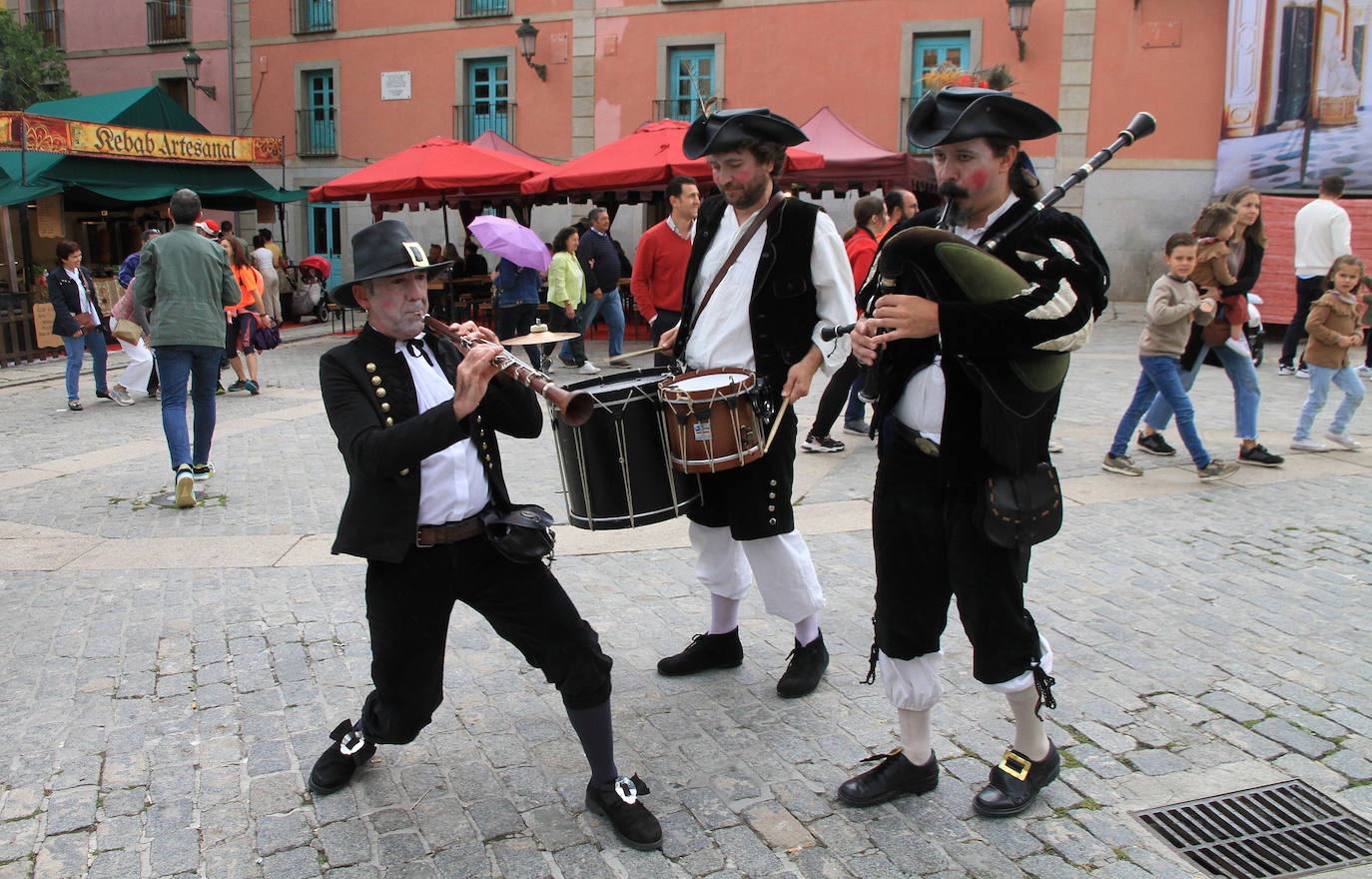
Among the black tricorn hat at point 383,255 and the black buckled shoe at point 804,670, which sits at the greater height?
the black tricorn hat at point 383,255

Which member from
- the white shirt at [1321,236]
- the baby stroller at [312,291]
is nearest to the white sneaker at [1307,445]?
the white shirt at [1321,236]

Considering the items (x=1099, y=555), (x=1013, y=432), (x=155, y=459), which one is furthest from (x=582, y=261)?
(x=1013, y=432)

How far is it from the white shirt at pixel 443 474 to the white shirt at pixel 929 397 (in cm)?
119

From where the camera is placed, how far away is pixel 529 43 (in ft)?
73.7

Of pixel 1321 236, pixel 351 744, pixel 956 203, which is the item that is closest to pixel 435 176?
pixel 1321 236

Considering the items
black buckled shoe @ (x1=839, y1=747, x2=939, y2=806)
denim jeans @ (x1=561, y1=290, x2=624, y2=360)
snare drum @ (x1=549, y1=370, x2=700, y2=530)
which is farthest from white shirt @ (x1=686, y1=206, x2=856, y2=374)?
denim jeans @ (x1=561, y1=290, x2=624, y2=360)

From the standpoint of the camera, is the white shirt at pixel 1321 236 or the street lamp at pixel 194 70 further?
the street lamp at pixel 194 70

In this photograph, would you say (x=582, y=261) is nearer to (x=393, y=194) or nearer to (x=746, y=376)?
(x=393, y=194)

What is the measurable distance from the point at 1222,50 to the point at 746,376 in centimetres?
1919

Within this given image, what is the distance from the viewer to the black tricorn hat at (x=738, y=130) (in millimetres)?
3557

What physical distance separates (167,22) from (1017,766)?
3027 centimetres

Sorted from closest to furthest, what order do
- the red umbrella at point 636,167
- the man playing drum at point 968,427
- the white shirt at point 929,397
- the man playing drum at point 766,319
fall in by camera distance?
the man playing drum at point 968,427 → the white shirt at point 929,397 → the man playing drum at point 766,319 → the red umbrella at point 636,167

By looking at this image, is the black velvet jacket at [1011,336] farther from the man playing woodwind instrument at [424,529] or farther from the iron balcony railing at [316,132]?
the iron balcony railing at [316,132]

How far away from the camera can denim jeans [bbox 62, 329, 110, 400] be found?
1031cm
